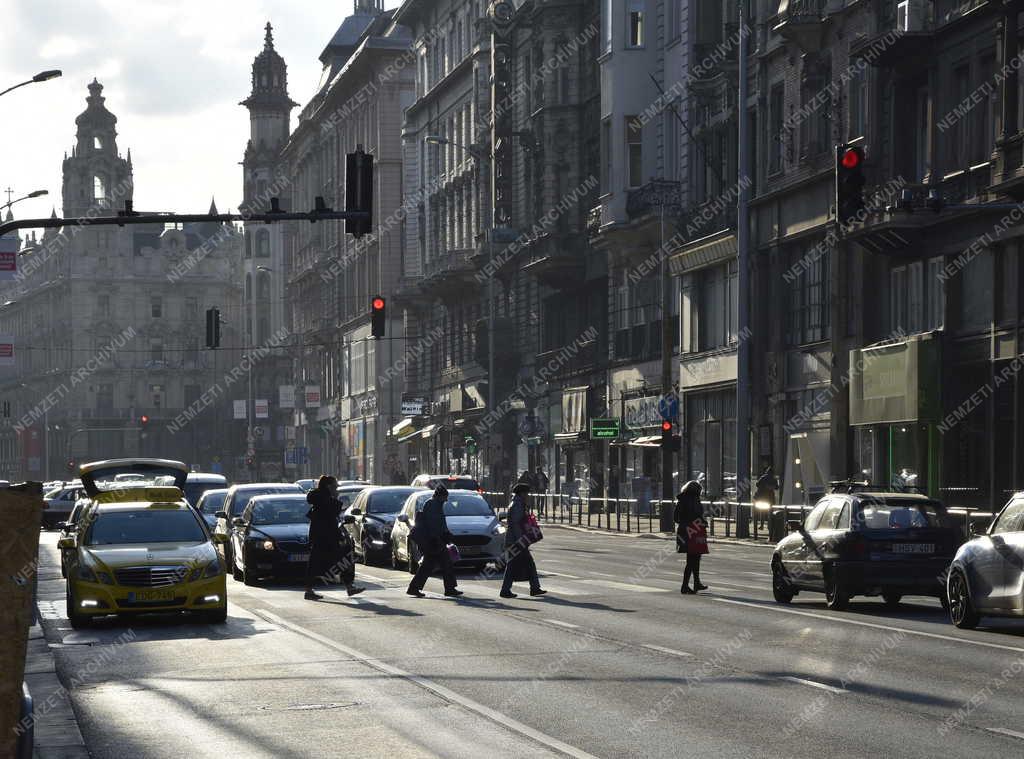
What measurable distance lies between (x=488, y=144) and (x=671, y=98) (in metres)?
19.8

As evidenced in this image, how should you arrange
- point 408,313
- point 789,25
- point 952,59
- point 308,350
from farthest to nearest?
point 308,350 → point 408,313 → point 789,25 → point 952,59

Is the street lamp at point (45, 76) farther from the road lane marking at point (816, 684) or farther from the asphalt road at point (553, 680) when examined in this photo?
the road lane marking at point (816, 684)

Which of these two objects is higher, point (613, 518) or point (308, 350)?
point (308, 350)

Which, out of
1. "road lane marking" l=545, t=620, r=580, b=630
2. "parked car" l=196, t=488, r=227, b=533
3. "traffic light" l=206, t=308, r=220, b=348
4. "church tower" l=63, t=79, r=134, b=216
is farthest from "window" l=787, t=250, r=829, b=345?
"church tower" l=63, t=79, r=134, b=216

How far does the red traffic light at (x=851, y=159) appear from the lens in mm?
23641

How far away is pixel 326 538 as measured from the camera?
86.5ft

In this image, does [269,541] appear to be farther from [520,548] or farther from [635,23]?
[635,23]

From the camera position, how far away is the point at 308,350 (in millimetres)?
122625

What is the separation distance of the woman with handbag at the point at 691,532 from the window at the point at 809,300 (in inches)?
819

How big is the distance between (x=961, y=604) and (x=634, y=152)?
130 ft

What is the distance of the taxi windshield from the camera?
72.7 feet

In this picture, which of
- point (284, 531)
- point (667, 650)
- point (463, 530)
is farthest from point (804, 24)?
point (667, 650)

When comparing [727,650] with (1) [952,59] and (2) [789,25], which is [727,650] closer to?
(1) [952,59]

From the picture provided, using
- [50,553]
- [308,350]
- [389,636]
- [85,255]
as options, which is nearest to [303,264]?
[308,350]
